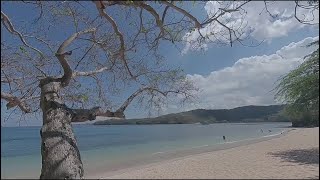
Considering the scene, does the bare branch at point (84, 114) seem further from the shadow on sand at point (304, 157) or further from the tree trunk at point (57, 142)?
the shadow on sand at point (304, 157)

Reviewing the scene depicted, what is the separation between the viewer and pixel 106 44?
7.23 metres

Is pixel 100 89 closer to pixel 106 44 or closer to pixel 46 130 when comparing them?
pixel 106 44

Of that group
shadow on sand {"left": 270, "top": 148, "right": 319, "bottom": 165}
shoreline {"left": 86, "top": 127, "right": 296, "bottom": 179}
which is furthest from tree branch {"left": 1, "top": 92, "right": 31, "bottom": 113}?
shoreline {"left": 86, "top": 127, "right": 296, "bottom": 179}

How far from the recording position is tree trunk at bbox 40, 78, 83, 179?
4.64 metres

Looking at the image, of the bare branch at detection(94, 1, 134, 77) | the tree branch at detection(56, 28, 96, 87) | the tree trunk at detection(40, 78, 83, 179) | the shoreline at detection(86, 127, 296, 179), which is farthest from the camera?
the shoreline at detection(86, 127, 296, 179)

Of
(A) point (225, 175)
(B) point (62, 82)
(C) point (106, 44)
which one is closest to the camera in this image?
(B) point (62, 82)

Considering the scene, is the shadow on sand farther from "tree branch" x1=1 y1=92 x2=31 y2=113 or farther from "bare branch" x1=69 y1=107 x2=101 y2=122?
"tree branch" x1=1 y1=92 x2=31 y2=113

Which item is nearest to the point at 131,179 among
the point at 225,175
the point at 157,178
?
the point at 157,178

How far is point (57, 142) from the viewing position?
186 inches

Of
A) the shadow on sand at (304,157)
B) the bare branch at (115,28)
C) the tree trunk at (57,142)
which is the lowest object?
the shadow on sand at (304,157)

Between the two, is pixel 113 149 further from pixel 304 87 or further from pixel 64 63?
pixel 64 63

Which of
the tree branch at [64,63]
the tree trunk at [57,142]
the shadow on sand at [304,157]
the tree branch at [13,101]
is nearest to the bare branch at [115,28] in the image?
the tree branch at [64,63]

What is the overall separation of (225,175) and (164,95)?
22.5 ft

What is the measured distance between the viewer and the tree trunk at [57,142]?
4.64 m
